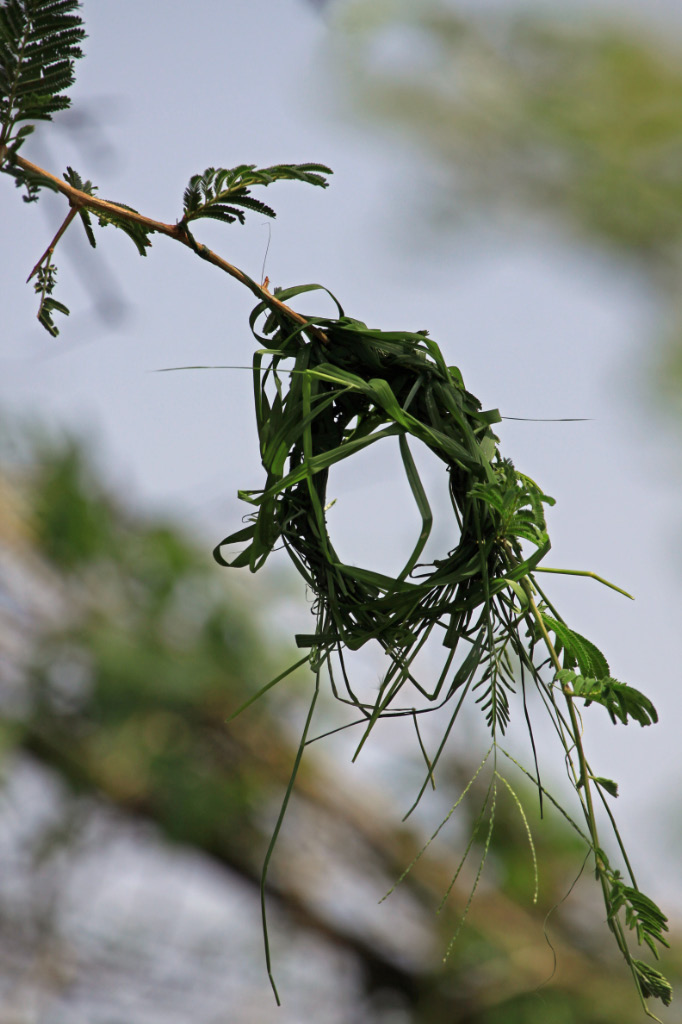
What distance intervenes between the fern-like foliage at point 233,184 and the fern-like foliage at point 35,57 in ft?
0.12

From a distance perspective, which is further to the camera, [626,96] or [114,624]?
[626,96]

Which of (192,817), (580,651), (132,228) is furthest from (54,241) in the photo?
(192,817)

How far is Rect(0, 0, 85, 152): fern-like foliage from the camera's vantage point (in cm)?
20

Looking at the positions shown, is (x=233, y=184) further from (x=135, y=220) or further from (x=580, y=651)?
(x=580, y=651)

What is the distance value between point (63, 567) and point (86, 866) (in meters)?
0.44

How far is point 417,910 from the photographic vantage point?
1.40m

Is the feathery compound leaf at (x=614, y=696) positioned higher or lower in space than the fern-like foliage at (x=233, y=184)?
lower

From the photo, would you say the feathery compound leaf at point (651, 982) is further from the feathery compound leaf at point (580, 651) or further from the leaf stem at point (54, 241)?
the leaf stem at point (54, 241)

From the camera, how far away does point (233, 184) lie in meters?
0.21

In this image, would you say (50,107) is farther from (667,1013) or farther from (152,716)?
(667,1013)

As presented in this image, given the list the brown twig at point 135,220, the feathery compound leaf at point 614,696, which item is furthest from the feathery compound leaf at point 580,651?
the brown twig at point 135,220

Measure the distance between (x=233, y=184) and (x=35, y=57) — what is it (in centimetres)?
5

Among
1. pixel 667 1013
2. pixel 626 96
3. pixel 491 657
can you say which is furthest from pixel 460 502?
A: pixel 626 96

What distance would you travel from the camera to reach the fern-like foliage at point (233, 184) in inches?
8.0
